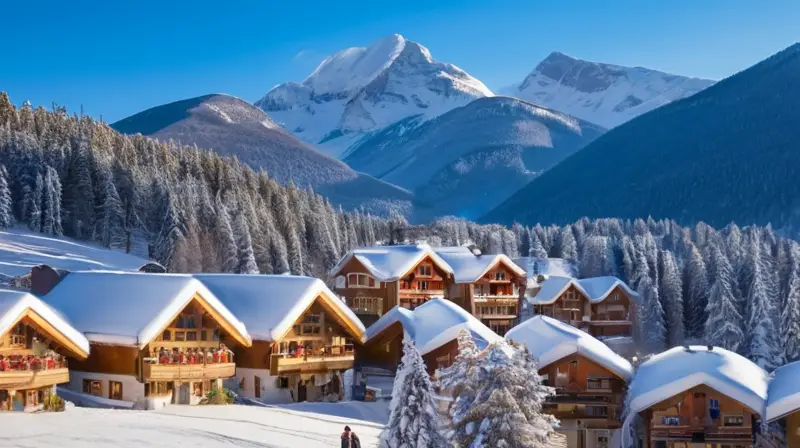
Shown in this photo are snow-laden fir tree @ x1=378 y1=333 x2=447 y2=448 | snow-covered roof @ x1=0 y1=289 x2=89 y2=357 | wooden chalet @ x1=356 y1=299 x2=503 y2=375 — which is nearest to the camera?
snow-laden fir tree @ x1=378 y1=333 x2=447 y2=448

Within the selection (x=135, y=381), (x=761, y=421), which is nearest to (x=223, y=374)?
(x=135, y=381)

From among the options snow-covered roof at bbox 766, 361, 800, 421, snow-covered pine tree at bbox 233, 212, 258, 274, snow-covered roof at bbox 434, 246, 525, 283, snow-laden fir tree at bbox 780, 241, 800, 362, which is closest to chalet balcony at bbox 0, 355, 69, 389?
snow-covered roof at bbox 766, 361, 800, 421

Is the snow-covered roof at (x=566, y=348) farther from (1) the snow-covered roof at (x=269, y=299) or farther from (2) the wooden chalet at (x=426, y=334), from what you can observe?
(1) the snow-covered roof at (x=269, y=299)

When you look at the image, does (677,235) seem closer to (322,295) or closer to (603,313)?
(603,313)

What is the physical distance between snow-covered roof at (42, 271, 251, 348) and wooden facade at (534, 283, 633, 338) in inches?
2307

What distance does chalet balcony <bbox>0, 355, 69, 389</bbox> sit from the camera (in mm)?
35781

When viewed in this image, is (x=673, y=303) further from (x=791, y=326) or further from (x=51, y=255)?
(x=51, y=255)

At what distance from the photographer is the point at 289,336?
4769 cm

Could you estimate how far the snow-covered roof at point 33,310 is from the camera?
36.0 meters

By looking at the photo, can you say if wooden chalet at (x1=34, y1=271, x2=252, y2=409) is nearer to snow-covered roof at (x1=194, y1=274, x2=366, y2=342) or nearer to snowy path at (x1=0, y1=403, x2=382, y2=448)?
snow-covered roof at (x1=194, y1=274, x2=366, y2=342)

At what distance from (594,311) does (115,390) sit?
2694 inches

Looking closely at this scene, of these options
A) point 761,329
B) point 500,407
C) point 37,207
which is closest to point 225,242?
point 37,207

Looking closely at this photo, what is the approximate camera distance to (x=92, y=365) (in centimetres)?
4119

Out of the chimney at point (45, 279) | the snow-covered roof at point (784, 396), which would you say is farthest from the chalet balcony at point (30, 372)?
the snow-covered roof at point (784, 396)
